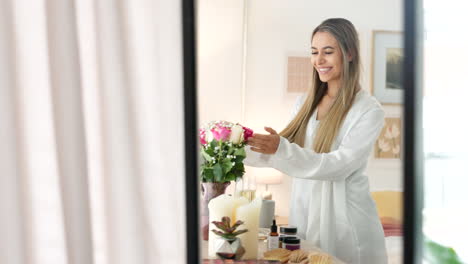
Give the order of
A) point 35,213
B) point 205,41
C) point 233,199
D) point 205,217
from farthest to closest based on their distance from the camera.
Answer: point 205,41 → point 205,217 → point 233,199 → point 35,213

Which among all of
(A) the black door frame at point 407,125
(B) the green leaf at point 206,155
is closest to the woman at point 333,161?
(B) the green leaf at point 206,155

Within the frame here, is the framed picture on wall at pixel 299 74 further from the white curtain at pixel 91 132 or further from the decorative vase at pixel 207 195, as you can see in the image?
the white curtain at pixel 91 132

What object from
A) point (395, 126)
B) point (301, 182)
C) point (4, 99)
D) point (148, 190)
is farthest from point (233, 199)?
point (395, 126)

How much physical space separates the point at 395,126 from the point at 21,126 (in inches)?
42.4

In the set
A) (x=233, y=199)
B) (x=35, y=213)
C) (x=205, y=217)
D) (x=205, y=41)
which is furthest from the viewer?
(x=205, y=41)

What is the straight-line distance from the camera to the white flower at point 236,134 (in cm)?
125

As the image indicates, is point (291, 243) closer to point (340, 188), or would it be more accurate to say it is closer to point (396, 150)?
point (340, 188)

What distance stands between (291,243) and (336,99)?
523 millimetres

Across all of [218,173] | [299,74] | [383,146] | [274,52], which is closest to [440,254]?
[383,146]

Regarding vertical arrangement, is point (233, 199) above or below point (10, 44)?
below

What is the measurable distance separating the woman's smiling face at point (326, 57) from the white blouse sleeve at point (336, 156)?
0.17m

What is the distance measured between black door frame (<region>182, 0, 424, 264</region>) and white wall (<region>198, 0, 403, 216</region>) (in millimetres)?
536

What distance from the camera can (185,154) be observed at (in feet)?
3.16

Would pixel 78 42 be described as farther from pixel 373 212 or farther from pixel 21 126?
pixel 373 212
